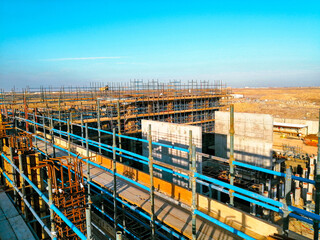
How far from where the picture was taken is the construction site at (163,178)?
349 centimetres

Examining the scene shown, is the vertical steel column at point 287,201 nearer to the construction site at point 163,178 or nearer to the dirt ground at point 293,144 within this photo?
the construction site at point 163,178

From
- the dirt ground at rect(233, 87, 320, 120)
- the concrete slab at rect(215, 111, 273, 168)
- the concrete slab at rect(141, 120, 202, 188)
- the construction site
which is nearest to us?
the construction site

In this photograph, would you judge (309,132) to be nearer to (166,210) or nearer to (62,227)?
(166,210)

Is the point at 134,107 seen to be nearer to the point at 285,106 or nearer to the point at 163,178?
the point at 163,178

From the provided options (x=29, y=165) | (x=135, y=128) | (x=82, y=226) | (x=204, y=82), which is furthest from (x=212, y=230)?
(x=204, y=82)

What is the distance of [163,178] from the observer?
9.66 m

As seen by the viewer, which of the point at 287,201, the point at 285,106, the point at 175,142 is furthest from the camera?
the point at 285,106

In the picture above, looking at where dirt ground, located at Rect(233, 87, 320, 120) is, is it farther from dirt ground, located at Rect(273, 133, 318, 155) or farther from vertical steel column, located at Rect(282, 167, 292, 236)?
vertical steel column, located at Rect(282, 167, 292, 236)

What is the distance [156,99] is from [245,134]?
655 cm

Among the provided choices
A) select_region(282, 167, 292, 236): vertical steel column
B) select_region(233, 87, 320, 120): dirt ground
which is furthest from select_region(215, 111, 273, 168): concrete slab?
select_region(233, 87, 320, 120): dirt ground

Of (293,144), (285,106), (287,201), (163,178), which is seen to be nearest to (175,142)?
(163,178)

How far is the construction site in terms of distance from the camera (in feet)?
11.5

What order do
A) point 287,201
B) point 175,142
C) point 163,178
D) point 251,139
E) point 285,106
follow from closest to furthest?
point 287,201 < point 175,142 < point 163,178 < point 251,139 < point 285,106

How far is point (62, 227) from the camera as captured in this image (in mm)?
4453
